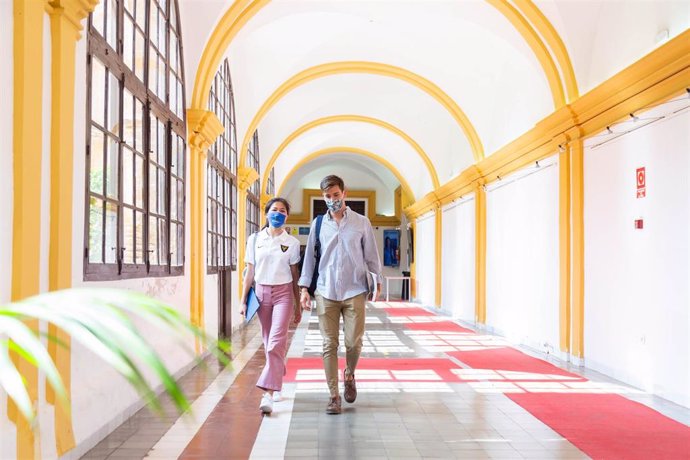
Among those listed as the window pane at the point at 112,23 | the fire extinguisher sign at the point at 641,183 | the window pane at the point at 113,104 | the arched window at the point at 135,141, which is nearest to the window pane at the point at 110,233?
the arched window at the point at 135,141

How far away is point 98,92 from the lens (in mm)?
4371

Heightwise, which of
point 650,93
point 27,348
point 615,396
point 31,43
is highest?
point 650,93

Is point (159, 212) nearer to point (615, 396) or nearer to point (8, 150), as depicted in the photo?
point (8, 150)

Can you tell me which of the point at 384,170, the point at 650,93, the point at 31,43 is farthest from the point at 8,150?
the point at 384,170

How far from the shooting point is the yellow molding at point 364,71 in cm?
1255

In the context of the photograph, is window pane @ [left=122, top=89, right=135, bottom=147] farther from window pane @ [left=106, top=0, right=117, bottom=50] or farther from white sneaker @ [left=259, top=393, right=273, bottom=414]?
white sneaker @ [left=259, top=393, right=273, bottom=414]

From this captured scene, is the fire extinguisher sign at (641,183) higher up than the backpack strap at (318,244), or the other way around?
the fire extinguisher sign at (641,183)

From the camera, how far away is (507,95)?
10711 mm

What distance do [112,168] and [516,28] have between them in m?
5.60

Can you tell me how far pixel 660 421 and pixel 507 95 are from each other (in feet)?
22.6

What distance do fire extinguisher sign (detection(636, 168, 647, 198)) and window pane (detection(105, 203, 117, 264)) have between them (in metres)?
4.49

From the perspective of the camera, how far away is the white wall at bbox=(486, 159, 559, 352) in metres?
8.68

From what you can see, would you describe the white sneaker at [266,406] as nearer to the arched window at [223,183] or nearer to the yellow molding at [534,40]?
the arched window at [223,183]

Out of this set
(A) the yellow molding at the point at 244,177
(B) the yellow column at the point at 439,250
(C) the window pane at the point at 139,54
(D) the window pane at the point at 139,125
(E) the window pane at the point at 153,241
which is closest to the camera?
(D) the window pane at the point at 139,125
